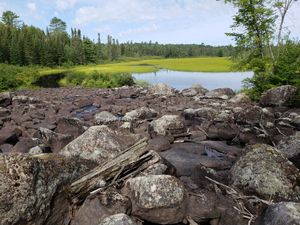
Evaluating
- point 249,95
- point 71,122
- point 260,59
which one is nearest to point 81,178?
point 71,122

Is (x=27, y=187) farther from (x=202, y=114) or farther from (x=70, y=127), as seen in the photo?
(x=202, y=114)

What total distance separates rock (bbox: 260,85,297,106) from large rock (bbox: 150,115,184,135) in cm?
968

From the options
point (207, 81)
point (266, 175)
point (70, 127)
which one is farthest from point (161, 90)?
point (207, 81)

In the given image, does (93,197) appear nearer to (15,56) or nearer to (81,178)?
(81,178)

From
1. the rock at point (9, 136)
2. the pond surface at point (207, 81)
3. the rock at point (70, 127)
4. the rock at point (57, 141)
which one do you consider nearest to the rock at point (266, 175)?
the rock at point (57, 141)

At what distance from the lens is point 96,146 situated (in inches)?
386

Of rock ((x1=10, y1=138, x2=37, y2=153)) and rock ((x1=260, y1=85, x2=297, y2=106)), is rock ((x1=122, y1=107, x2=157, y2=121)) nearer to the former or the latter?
rock ((x1=10, y1=138, x2=37, y2=153))

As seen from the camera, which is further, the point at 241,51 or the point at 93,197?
the point at 241,51

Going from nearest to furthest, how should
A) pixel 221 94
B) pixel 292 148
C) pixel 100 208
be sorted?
pixel 100 208, pixel 292 148, pixel 221 94

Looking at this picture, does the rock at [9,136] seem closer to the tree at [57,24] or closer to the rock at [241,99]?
the rock at [241,99]

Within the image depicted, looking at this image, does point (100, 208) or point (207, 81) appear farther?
point (207, 81)

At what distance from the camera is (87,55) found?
125938 millimetres

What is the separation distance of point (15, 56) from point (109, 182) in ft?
303

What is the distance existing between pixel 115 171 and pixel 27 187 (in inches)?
88.9
